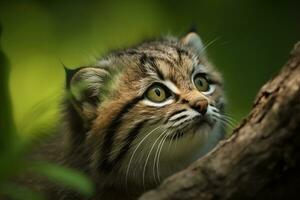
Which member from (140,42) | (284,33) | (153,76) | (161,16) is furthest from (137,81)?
(284,33)

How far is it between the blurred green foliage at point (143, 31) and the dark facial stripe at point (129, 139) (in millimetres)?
1791

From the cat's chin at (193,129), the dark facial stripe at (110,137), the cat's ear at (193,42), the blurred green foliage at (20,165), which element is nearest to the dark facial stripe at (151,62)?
the dark facial stripe at (110,137)

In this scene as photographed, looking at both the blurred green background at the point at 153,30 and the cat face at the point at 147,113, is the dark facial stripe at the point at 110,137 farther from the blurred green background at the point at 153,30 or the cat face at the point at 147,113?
the blurred green background at the point at 153,30

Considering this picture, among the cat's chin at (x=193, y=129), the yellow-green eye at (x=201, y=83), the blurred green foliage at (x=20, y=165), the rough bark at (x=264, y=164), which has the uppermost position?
the yellow-green eye at (x=201, y=83)

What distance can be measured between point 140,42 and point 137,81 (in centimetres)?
93

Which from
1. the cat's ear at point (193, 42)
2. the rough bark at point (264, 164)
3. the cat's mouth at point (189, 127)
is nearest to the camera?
the rough bark at point (264, 164)

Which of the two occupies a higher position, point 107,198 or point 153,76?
point 153,76

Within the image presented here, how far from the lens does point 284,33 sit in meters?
8.12

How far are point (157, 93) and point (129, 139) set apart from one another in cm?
45

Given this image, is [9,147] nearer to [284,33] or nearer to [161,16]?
[161,16]

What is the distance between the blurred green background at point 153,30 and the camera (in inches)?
280

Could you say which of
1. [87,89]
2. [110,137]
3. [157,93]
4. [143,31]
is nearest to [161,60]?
[157,93]

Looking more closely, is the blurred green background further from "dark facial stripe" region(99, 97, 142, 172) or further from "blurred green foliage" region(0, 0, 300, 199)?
"dark facial stripe" region(99, 97, 142, 172)

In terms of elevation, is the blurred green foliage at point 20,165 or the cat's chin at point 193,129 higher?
the cat's chin at point 193,129
